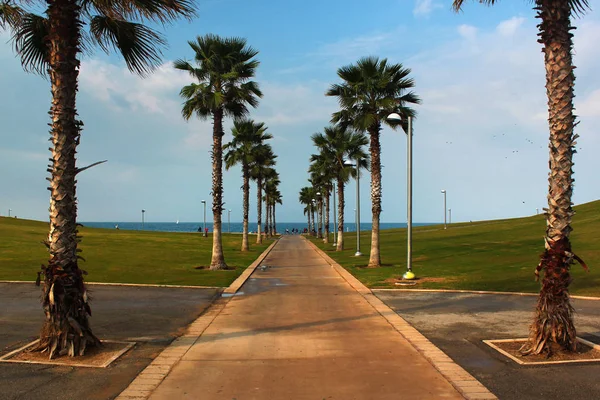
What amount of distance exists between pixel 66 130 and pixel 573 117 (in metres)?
7.50

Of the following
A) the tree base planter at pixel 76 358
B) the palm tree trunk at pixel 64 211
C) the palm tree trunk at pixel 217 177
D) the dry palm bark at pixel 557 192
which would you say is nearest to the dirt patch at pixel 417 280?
the palm tree trunk at pixel 217 177

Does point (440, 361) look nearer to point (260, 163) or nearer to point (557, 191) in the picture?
point (557, 191)

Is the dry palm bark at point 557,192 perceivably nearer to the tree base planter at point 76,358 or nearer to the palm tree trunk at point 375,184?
the tree base planter at point 76,358

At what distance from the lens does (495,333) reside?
8.68 metres

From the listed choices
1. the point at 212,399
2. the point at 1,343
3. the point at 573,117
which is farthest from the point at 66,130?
the point at 573,117

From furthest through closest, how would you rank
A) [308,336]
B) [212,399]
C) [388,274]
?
[388,274] → [308,336] → [212,399]

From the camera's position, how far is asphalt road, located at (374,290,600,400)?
228 inches

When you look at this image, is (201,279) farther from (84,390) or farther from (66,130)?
(84,390)

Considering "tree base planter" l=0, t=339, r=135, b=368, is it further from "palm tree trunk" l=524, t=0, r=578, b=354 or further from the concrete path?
"palm tree trunk" l=524, t=0, r=578, b=354

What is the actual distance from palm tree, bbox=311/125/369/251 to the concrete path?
1065 inches

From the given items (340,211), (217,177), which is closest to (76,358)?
(217,177)

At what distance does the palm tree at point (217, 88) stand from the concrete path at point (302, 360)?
11.2 m

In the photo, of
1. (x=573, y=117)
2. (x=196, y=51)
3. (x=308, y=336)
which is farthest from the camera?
(x=196, y=51)

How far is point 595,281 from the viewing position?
50.0 ft
